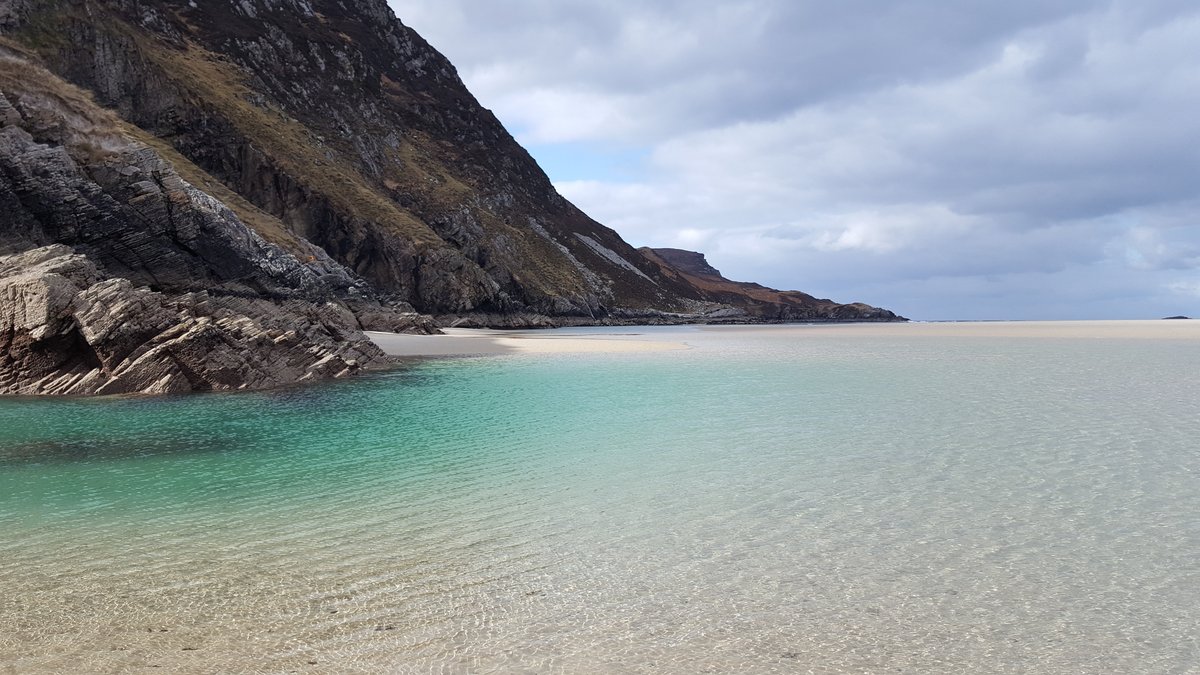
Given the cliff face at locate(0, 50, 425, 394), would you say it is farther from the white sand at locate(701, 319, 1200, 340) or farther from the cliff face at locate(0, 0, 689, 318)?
the white sand at locate(701, 319, 1200, 340)

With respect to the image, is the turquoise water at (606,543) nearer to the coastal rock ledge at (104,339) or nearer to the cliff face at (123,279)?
the coastal rock ledge at (104,339)

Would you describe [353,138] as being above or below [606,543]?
above

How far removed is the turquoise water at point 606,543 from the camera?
236 inches

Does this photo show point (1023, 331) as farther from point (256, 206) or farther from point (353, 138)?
point (256, 206)

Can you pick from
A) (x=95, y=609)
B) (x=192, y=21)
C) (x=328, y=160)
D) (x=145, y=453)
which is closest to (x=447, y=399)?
(x=145, y=453)

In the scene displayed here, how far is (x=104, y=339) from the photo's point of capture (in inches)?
990

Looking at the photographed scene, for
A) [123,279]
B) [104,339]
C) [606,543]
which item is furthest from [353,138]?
[606,543]

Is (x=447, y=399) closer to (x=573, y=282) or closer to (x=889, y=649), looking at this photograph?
(x=889, y=649)

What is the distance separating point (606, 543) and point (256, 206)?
75.5 metres

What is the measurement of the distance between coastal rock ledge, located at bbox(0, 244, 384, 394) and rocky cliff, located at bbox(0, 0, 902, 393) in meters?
0.08

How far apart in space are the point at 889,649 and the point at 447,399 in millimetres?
18755

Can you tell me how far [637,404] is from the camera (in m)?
21.7

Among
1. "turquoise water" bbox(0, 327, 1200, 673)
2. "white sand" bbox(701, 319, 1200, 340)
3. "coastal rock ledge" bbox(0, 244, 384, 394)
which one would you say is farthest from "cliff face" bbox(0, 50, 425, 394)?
"white sand" bbox(701, 319, 1200, 340)

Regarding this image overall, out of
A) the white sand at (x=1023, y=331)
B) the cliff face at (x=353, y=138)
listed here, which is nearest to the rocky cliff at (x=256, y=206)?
the cliff face at (x=353, y=138)
